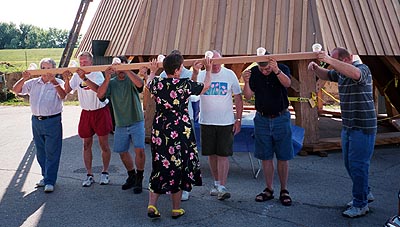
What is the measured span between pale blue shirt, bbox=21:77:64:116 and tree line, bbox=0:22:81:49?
2892 inches

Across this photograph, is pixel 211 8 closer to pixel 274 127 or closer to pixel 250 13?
pixel 250 13

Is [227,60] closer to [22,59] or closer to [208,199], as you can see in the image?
[208,199]

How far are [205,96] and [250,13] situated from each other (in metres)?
3.42

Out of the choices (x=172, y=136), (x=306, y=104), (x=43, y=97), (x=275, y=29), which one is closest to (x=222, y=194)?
(x=172, y=136)

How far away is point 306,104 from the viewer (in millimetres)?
8109

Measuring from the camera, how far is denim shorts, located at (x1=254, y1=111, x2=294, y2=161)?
17.5ft

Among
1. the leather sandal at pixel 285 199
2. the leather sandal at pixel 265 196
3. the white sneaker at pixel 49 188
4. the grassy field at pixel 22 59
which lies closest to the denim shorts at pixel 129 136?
the white sneaker at pixel 49 188

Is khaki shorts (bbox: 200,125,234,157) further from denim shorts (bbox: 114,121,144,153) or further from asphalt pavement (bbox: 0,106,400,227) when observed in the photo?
denim shorts (bbox: 114,121,144,153)

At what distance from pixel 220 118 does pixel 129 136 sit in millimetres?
1242

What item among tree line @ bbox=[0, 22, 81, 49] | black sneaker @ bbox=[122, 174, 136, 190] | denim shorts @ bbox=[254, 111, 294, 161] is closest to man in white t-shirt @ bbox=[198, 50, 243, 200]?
denim shorts @ bbox=[254, 111, 294, 161]

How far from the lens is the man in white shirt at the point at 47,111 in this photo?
5.92m

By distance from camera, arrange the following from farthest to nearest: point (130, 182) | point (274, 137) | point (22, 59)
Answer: point (22, 59) < point (130, 182) < point (274, 137)

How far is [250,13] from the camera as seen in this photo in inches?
331

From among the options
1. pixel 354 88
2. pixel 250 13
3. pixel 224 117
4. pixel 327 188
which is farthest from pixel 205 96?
pixel 250 13
